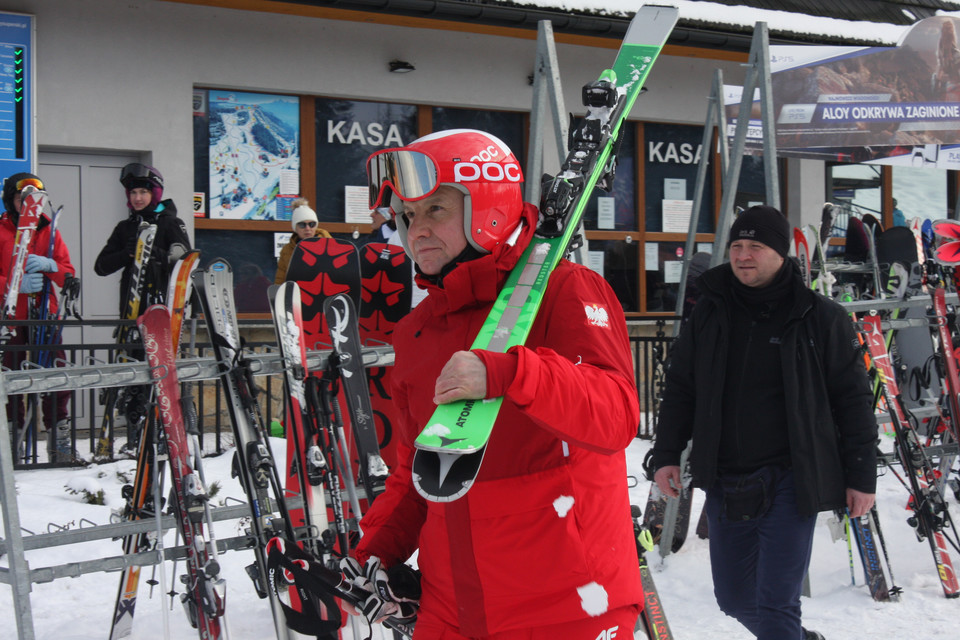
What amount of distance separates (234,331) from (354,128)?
20.4 feet

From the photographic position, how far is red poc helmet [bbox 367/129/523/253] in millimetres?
1955

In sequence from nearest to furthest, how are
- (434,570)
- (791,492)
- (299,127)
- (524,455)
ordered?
(524,455)
(434,570)
(791,492)
(299,127)

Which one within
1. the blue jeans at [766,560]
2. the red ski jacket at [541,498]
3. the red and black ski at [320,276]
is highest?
the red and black ski at [320,276]

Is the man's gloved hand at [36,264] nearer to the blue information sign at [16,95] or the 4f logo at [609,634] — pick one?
the blue information sign at [16,95]

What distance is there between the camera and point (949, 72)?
21.8 ft

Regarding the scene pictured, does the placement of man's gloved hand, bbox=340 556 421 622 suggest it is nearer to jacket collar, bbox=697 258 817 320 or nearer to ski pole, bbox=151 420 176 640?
ski pole, bbox=151 420 176 640

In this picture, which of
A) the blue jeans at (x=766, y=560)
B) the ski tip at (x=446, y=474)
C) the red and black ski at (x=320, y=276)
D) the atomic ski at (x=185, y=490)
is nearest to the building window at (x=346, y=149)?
the red and black ski at (x=320, y=276)

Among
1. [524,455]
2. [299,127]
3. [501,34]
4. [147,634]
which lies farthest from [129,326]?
[501,34]

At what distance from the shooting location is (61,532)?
3375 mm

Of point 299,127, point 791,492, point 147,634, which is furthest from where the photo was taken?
point 299,127

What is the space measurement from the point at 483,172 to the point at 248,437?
2.07m

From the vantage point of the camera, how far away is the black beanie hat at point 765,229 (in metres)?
3.38

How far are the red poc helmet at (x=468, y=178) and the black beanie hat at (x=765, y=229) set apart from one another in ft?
5.36

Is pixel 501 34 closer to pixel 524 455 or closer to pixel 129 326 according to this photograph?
pixel 129 326
